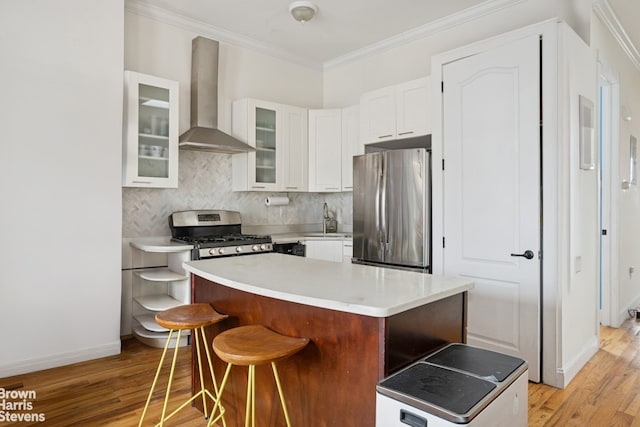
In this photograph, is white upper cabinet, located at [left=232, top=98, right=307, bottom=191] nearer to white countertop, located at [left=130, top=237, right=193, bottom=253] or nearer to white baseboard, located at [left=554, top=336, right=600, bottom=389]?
white countertop, located at [left=130, top=237, right=193, bottom=253]

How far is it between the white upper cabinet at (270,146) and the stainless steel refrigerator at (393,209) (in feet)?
3.11

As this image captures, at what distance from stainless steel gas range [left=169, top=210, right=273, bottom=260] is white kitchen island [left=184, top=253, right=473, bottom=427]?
1339mm

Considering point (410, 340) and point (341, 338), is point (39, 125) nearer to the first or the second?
point (341, 338)

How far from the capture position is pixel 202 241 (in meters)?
3.55

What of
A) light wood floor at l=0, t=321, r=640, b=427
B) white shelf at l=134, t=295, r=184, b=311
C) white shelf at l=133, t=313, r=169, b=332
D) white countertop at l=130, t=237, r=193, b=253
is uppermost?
white countertop at l=130, t=237, r=193, b=253

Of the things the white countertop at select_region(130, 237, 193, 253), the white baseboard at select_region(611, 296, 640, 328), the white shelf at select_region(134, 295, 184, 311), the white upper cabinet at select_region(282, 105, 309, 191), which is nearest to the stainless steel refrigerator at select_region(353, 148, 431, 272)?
the white upper cabinet at select_region(282, 105, 309, 191)

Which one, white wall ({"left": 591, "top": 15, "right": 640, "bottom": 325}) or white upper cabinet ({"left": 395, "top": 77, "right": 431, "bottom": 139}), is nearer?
white upper cabinet ({"left": 395, "top": 77, "right": 431, "bottom": 139})

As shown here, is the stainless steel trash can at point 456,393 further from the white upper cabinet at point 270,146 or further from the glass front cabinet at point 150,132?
the white upper cabinet at point 270,146

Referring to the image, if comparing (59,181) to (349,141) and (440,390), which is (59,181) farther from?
(440,390)

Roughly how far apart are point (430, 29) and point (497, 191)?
2.05 meters

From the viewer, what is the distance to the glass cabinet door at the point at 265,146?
4.30 m

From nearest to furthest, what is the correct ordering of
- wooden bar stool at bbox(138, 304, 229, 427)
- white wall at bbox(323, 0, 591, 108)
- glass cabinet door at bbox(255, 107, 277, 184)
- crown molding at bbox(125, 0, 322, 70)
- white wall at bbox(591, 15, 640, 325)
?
wooden bar stool at bbox(138, 304, 229, 427) → white wall at bbox(323, 0, 591, 108) → crown molding at bbox(125, 0, 322, 70) → white wall at bbox(591, 15, 640, 325) → glass cabinet door at bbox(255, 107, 277, 184)

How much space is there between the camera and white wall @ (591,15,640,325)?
3.88m

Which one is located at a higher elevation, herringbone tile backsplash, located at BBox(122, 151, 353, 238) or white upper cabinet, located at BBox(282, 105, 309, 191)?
white upper cabinet, located at BBox(282, 105, 309, 191)
